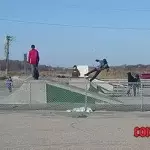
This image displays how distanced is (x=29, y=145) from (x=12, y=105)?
1165cm

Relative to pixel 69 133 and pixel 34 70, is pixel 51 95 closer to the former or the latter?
pixel 34 70

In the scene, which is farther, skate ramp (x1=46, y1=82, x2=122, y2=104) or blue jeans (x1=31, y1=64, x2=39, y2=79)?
blue jeans (x1=31, y1=64, x2=39, y2=79)

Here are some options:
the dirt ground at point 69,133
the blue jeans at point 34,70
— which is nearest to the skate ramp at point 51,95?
the blue jeans at point 34,70

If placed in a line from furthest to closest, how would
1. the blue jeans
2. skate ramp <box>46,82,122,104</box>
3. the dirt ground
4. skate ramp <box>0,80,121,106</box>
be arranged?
the blue jeans, skate ramp <box>46,82,122,104</box>, skate ramp <box>0,80,121,106</box>, the dirt ground

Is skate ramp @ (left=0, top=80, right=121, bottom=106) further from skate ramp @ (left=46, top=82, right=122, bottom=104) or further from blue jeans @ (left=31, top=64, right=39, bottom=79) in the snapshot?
blue jeans @ (left=31, top=64, right=39, bottom=79)

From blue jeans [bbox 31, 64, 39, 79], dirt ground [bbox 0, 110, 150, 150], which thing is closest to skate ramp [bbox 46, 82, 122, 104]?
blue jeans [bbox 31, 64, 39, 79]

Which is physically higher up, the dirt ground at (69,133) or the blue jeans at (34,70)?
the blue jeans at (34,70)

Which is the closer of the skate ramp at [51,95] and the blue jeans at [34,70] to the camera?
the skate ramp at [51,95]

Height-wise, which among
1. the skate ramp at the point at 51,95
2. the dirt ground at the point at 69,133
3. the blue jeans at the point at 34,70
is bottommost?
the dirt ground at the point at 69,133

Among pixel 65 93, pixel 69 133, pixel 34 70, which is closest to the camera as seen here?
pixel 69 133

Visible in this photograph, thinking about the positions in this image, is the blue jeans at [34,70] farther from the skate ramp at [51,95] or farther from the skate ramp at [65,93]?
the skate ramp at [65,93]

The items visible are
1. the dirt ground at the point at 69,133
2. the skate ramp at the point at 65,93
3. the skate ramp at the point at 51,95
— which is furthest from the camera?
the skate ramp at the point at 65,93

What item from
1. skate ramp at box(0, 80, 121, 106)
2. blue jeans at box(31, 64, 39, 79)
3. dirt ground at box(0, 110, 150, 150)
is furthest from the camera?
blue jeans at box(31, 64, 39, 79)

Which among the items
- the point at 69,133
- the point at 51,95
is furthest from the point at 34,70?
the point at 69,133
